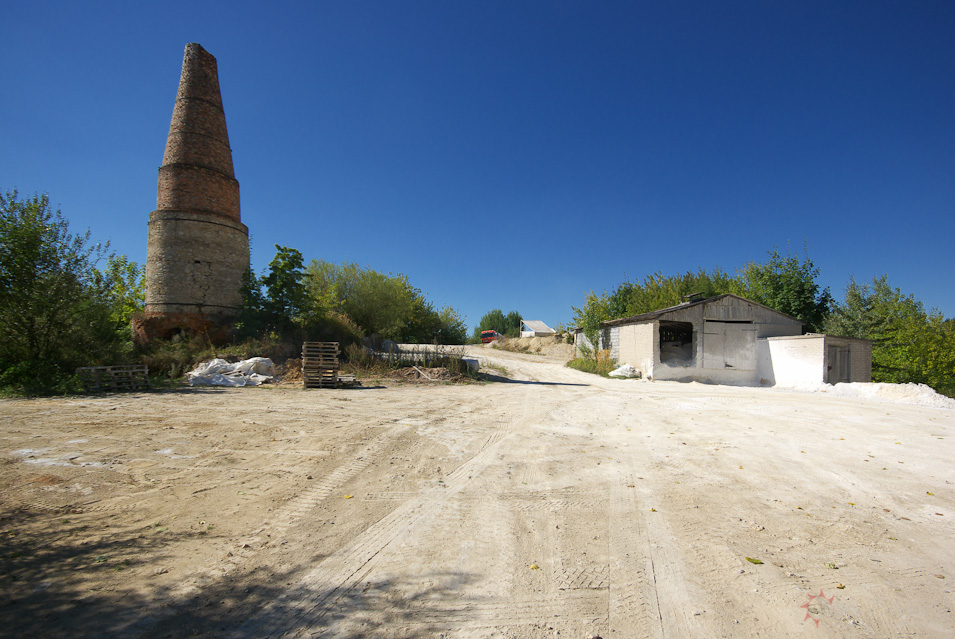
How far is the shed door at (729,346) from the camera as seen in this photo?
60.0ft

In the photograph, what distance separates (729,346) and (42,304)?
25668 millimetres

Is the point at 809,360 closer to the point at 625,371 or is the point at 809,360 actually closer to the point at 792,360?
the point at 792,360

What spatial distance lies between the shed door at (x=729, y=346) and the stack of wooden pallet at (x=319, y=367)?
16026mm

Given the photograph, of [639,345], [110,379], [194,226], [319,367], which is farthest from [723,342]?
[194,226]

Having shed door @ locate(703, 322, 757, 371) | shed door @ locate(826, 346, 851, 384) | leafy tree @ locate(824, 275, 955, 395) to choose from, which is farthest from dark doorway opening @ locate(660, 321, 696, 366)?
leafy tree @ locate(824, 275, 955, 395)

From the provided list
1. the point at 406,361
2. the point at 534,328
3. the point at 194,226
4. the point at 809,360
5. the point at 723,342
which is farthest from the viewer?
the point at 534,328

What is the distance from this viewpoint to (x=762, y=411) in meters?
10.1

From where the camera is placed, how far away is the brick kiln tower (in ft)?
54.4

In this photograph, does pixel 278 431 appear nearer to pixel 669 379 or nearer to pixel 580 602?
pixel 580 602

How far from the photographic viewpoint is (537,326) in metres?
54.5

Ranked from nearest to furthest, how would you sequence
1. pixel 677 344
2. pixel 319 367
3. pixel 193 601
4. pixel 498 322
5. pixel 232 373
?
pixel 193 601 < pixel 319 367 < pixel 232 373 < pixel 677 344 < pixel 498 322

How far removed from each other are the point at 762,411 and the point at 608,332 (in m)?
13.4

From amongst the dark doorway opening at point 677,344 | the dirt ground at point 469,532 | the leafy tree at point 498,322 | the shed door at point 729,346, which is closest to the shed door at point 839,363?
the shed door at point 729,346

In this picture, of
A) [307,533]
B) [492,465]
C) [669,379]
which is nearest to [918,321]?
[669,379]
